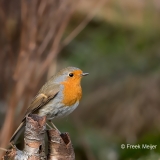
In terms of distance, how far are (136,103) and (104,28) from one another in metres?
1.62

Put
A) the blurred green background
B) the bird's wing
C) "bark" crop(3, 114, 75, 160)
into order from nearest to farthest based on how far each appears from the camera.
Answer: "bark" crop(3, 114, 75, 160)
the bird's wing
the blurred green background

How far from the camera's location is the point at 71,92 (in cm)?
360

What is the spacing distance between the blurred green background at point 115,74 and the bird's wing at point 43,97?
81.9 inches

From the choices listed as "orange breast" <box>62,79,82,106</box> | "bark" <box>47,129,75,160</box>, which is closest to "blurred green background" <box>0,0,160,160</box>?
"orange breast" <box>62,79,82,106</box>

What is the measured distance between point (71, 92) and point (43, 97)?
22 cm

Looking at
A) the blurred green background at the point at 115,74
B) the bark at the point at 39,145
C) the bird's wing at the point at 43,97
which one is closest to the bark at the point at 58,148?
the bark at the point at 39,145

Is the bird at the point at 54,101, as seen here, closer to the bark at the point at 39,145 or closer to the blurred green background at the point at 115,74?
the bark at the point at 39,145

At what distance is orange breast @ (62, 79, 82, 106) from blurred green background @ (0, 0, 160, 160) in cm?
198

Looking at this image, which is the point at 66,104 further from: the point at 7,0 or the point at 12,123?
the point at 7,0

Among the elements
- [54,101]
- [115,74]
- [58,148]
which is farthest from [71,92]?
[115,74]

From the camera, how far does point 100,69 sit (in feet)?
22.8

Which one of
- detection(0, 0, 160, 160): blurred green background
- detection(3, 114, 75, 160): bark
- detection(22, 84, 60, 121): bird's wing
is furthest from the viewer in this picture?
detection(0, 0, 160, 160): blurred green background

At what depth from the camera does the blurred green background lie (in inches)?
237

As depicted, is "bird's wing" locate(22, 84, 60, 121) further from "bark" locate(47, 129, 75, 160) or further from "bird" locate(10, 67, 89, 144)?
"bark" locate(47, 129, 75, 160)
